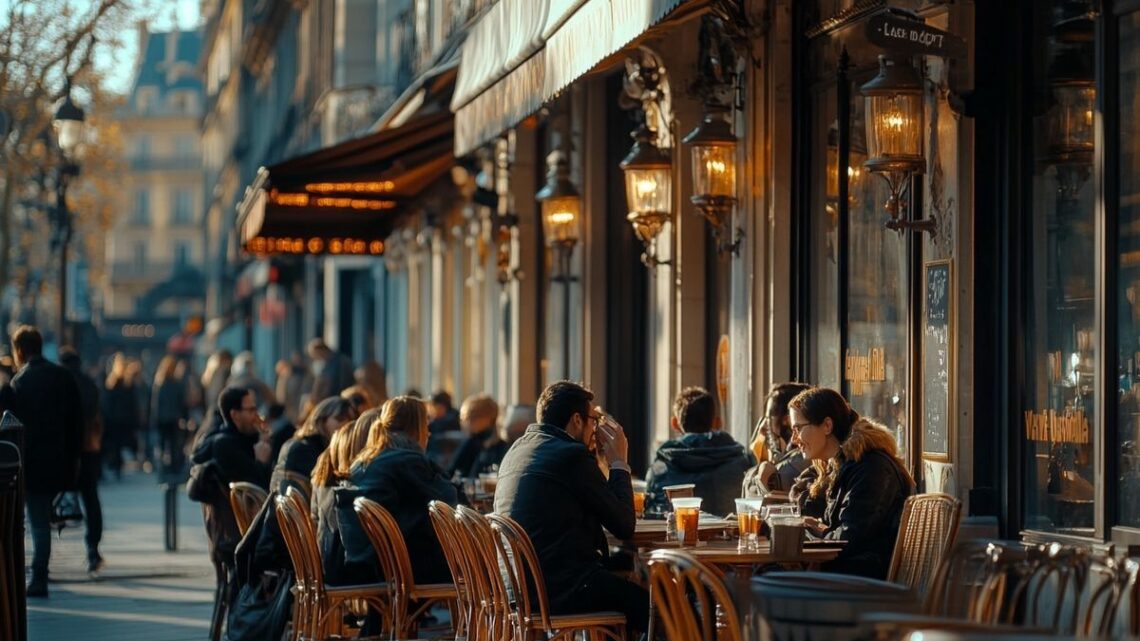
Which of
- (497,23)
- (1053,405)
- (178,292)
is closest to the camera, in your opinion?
(1053,405)

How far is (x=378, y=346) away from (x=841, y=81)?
21.9 meters

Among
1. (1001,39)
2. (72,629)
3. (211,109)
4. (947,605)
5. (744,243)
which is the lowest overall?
(72,629)

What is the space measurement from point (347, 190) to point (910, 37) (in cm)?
1284

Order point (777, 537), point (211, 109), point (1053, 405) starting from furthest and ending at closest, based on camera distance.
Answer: point (211, 109) → point (1053, 405) → point (777, 537)

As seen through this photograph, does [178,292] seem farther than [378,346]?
Yes

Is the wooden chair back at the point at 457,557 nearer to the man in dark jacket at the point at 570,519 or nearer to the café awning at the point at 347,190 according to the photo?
the man in dark jacket at the point at 570,519

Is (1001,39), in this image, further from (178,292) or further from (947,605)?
(178,292)

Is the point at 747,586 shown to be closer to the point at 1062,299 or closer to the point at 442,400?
the point at 1062,299

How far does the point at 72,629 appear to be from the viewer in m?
12.4

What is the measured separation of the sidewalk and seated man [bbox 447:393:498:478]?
1.94 meters

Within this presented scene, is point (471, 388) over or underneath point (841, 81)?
underneath

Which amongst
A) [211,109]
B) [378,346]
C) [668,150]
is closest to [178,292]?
[211,109]

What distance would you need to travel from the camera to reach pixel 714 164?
38.8ft

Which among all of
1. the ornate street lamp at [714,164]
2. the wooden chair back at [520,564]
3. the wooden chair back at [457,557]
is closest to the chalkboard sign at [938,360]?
the wooden chair back at [520,564]
